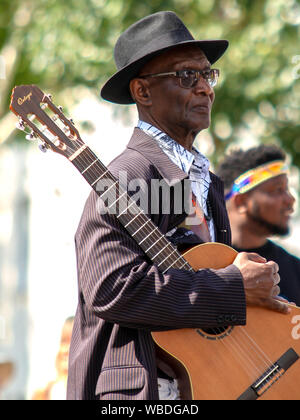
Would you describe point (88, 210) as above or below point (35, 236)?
below

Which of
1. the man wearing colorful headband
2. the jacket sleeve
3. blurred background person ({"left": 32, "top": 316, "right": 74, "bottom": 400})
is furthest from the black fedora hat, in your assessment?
blurred background person ({"left": 32, "top": 316, "right": 74, "bottom": 400})

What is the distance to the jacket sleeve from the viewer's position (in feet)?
8.46

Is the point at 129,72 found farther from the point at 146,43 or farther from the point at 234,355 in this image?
the point at 234,355

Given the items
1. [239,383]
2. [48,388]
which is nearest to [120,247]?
[239,383]

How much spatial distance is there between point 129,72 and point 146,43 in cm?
15

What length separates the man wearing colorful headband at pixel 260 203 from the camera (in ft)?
16.5

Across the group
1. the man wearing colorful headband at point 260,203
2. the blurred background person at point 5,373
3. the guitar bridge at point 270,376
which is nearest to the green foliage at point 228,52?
the man wearing colorful headband at point 260,203

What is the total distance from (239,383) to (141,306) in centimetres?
51

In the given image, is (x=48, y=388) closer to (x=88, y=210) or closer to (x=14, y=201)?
(x=88, y=210)

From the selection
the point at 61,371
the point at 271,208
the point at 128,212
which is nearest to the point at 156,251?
the point at 128,212

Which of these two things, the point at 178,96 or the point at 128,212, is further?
the point at 178,96

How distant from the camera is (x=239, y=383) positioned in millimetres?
2758

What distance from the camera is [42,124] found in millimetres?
2812

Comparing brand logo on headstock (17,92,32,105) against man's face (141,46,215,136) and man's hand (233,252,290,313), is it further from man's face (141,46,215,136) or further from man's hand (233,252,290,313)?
man's hand (233,252,290,313)
